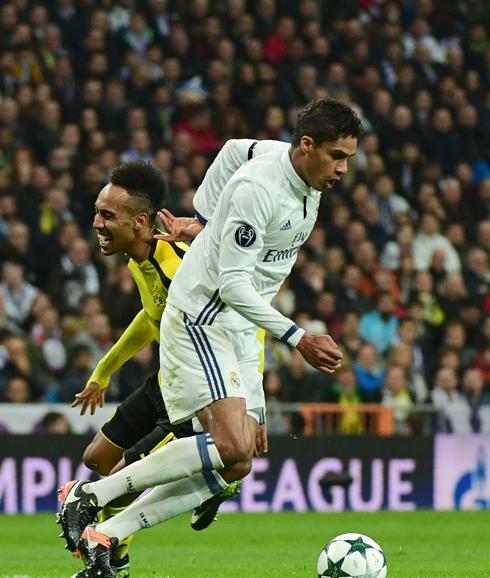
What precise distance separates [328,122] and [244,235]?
2.12ft

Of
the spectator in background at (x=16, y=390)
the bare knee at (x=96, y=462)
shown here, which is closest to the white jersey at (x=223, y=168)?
the bare knee at (x=96, y=462)

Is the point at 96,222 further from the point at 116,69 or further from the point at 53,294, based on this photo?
the point at 116,69

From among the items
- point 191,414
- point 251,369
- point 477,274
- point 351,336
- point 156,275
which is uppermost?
point 156,275

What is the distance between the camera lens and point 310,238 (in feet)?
47.4

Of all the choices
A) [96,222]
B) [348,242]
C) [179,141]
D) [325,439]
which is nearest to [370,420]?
[325,439]

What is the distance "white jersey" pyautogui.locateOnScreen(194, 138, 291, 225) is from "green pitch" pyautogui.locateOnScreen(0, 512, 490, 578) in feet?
6.36

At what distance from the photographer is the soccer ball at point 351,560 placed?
21.4ft

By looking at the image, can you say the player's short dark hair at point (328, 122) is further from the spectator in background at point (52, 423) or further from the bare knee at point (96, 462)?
the spectator in background at point (52, 423)

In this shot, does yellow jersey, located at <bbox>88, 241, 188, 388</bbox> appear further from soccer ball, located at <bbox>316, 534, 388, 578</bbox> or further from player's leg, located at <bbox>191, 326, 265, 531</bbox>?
soccer ball, located at <bbox>316, 534, 388, 578</bbox>

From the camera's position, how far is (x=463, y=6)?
18.8m

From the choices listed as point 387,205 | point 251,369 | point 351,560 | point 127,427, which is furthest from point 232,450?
point 387,205

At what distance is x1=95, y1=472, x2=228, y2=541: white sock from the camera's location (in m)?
6.46

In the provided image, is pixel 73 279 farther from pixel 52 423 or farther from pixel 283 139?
pixel 283 139

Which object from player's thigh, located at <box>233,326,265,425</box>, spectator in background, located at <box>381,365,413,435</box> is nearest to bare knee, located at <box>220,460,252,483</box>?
player's thigh, located at <box>233,326,265,425</box>
